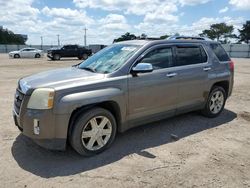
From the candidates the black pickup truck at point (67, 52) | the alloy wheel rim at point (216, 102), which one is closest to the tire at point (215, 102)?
the alloy wheel rim at point (216, 102)

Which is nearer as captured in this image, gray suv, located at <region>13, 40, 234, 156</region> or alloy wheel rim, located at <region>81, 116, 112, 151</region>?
gray suv, located at <region>13, 40, 234, 156</region>

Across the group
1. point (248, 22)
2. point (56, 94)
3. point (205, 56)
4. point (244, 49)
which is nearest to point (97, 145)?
point (56, 94)

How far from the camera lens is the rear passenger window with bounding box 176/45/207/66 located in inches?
212

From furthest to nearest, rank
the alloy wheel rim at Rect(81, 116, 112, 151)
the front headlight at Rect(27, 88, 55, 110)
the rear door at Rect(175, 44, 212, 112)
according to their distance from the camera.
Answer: the rear door at Rect(175, 44, 212, 112)
the alloy wheel rim at Rect(81, 116, 112, 151)
the front headlight at Rect(27, 88, 55, 110)

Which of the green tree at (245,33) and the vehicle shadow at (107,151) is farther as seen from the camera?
the green tree at (245,33)

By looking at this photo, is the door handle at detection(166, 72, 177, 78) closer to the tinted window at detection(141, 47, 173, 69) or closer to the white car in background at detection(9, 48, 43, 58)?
the tinted window at detection(141, 47, 173, 69)

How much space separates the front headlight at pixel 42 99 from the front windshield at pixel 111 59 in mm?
1070

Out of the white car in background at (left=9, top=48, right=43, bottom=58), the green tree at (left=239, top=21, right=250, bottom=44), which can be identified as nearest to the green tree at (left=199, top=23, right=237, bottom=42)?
the green tree at (left=239, top=21, right=250, bottom=44)

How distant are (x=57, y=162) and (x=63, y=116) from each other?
73cm

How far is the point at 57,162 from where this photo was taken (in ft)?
13.3

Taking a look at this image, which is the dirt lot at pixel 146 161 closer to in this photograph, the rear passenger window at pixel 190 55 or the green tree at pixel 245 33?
the rear passenger window at pixel 190 55

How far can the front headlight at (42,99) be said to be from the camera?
377 centimetres

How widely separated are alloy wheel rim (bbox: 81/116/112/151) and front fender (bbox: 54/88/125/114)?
0.31m

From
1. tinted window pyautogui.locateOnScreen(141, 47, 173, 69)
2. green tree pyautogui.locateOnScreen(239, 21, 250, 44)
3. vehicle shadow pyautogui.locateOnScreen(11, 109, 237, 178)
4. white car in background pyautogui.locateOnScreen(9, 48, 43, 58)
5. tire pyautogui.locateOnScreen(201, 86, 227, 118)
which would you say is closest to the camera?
vehicle shadow pyautogui.locateOnScreen(11, 109, 237, 178)
